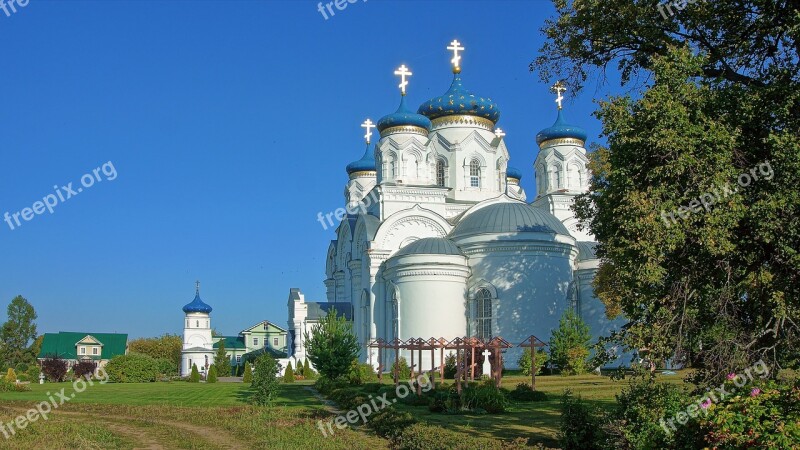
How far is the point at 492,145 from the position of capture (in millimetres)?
43469

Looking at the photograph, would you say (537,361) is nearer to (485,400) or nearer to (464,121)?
(485,400)

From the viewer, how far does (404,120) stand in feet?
140

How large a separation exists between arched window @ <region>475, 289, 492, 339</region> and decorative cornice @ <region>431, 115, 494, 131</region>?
11.3 meters

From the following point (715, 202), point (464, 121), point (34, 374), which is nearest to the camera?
point (715, 202)

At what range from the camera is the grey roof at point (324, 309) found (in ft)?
145

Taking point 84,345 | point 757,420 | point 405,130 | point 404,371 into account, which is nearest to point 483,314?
point 404,371

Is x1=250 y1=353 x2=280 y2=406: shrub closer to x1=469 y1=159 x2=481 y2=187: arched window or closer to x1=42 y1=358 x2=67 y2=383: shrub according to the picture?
x1=469 y1=159 x2=481 y2=187: arched window

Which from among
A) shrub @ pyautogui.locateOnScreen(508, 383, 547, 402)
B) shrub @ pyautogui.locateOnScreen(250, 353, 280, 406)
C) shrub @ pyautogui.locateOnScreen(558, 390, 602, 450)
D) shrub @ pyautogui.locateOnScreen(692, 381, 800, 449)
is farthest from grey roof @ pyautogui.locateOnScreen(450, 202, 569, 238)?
shrub @ pyautogui.locateOnScreen(692, 381, 800, 449)

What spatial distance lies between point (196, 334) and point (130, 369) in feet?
59.9

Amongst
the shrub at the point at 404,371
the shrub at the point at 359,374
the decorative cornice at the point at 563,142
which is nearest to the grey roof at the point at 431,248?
the shrub at the point at 404,371

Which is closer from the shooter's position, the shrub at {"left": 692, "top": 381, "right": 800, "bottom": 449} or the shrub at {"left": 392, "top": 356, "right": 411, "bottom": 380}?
the shrub at {"left": 692, "top": 381, "right": 800, "bottom": 449}

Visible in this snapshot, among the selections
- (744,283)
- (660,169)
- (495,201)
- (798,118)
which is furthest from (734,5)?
(495,201)

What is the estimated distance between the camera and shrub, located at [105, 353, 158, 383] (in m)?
41.9

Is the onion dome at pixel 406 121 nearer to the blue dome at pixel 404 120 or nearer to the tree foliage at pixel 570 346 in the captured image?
the blue dome at pixel 404 120
